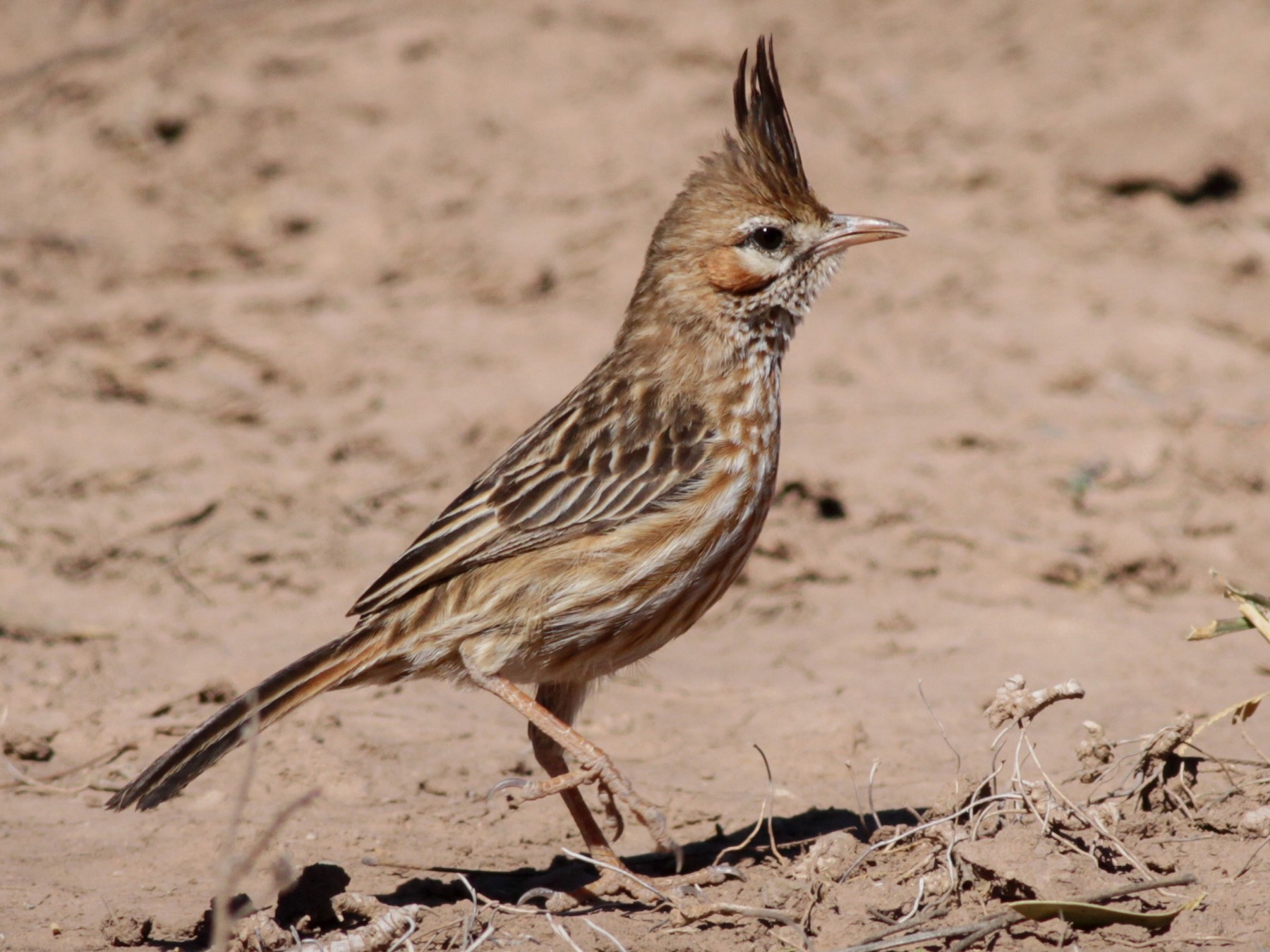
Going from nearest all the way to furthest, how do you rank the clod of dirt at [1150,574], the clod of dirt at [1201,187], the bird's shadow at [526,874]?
the bird's shadow at [526,874] → the clod of dirt at [1150,574] → the clod of dirt at [1201,187]

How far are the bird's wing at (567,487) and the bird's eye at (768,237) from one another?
0.83 meters

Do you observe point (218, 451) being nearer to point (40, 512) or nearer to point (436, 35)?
point (40, 512)

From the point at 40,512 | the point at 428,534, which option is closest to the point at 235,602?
the point at 40,512

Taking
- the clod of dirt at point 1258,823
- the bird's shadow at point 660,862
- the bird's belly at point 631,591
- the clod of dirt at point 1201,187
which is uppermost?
the clod of dirt at point 1201,187

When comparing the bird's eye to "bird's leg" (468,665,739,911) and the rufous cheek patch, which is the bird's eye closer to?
the rufous cheek patch

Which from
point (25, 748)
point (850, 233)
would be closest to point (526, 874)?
point (25, 748)

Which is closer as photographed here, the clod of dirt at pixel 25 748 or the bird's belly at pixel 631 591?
the bird's belly at pixel 631 591

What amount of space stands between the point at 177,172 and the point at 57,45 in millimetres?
2113

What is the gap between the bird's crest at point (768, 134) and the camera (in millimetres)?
6348

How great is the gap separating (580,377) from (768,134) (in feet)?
12.8

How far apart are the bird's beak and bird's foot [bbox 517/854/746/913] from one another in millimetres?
2709

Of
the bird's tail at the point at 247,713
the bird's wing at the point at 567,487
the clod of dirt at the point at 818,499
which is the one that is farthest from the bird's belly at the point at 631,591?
the clod of dirt at the point at 818,499

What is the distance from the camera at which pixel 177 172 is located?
11891 mm

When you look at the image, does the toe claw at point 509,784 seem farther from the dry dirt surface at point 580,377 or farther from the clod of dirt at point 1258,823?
the clod of dirt at point 1258,823
